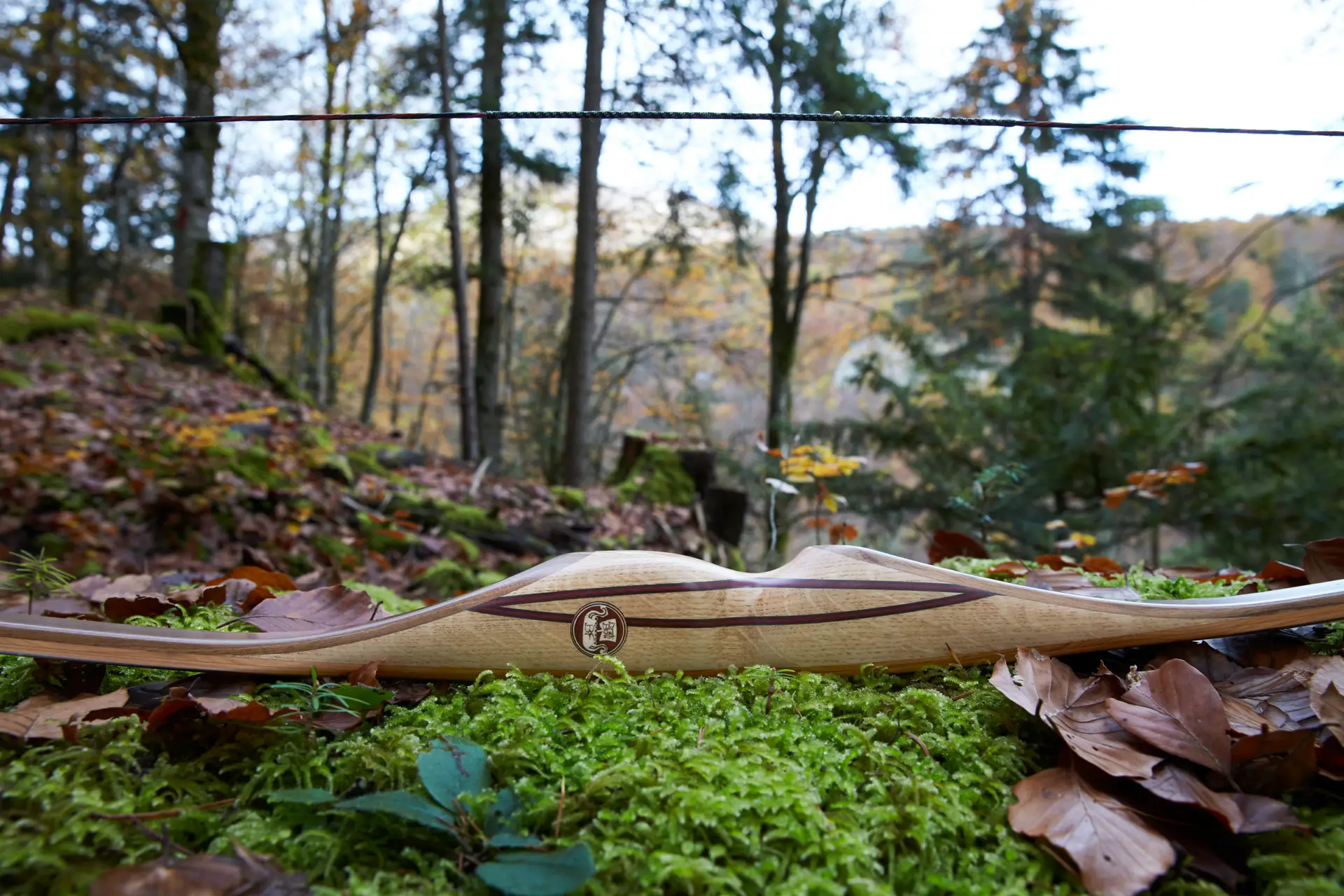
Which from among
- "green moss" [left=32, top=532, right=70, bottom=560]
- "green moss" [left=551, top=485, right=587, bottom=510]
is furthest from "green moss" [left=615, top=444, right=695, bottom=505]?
"green moss" [left=32, top=532, right=70, bottom=560]

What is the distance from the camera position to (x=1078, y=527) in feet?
17.7

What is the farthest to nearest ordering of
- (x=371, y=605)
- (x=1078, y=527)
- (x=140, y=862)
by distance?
(x=1078, y=527) < (x=371, y=605) < (x=140, y=862)

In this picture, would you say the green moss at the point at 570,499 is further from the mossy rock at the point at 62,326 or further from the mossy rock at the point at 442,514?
the mossy rock at the point at 62,326

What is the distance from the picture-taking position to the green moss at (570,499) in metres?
5.93

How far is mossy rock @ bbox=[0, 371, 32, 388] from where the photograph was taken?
17.0ft

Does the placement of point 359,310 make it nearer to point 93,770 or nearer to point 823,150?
point 823,150

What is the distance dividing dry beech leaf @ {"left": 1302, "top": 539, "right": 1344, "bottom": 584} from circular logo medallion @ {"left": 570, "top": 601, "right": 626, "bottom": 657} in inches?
43.9

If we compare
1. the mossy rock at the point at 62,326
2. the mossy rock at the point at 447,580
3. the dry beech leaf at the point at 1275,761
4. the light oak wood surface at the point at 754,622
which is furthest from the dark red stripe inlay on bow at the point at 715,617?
the mossy rock at the point at 62,326

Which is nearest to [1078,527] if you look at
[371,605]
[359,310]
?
[371,605]

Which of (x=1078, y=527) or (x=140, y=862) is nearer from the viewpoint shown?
(x=140, y=862)

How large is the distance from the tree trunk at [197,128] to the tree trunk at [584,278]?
412 cm

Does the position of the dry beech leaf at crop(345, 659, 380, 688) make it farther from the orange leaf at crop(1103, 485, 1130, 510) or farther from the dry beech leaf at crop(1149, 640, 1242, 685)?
the orange leaf at crop(1103, 485, 1130, 510)

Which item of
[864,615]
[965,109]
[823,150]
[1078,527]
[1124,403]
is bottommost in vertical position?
[1078,527]

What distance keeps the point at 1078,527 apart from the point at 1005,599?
502 centimetres
